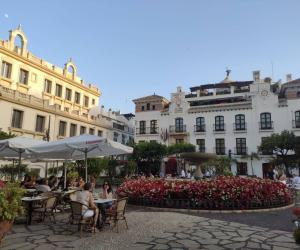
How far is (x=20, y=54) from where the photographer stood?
3241cm

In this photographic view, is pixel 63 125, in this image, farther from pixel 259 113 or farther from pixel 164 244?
pixel 164 244

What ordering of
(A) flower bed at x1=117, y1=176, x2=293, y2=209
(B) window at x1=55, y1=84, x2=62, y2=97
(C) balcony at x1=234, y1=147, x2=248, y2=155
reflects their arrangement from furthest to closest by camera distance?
(C) balcony at x1=234, y1=147, x2=248, y2=155 < (B) window at x1=55, y1=84, x2=62, y2=97 < (A) flower bed at x1=117, y1=176, x2=293, y2=209

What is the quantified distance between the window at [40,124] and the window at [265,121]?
28.8m

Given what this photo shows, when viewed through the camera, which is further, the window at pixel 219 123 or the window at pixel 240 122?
the window at pixel 219 123

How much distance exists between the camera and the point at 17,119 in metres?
29.4

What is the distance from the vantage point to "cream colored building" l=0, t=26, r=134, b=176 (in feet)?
95.8

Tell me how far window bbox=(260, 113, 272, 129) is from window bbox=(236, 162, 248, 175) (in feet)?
19.2

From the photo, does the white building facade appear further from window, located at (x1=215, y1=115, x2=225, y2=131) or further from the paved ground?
the paved ground

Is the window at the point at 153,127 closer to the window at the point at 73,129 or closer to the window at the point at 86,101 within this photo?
the window at the point at 86,101

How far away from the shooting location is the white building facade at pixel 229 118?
38844 mm

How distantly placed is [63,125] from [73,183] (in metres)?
23.6

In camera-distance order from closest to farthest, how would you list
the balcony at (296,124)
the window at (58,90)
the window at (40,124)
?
the window at (40,124) → the balcony at (296,124) → the window at (58,90)

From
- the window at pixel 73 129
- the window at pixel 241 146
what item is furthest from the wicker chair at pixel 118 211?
the window at pixel 241 146

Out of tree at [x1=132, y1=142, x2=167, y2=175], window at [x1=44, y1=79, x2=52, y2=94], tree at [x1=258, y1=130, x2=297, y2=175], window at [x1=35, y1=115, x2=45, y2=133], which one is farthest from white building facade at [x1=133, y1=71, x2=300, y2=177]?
window at [x1=35, y1=115, x2=45, y2=133]
